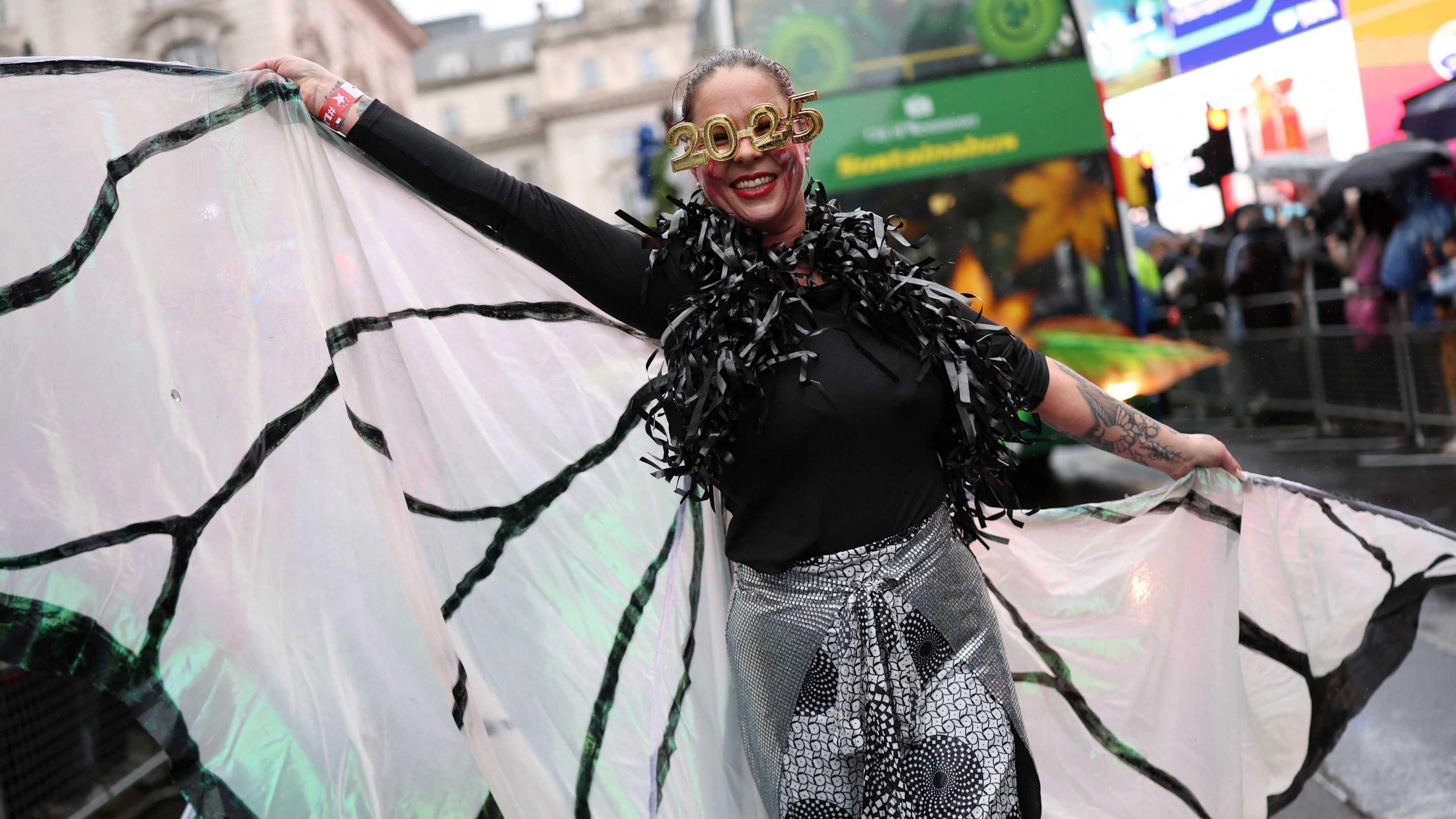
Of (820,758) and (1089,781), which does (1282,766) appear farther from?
(820,758)

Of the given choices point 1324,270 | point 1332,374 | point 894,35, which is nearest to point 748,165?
point 894,35

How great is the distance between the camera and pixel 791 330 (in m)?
1.99

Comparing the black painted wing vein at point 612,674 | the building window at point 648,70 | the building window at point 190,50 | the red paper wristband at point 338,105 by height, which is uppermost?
the building window at point 648,70

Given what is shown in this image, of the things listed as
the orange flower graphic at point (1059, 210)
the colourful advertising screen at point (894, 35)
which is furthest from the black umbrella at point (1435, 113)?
the colourful advertising screen at point (894, 35)

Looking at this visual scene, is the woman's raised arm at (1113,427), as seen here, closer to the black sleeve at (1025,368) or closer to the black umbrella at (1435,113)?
the black sleeve at (1025,368)

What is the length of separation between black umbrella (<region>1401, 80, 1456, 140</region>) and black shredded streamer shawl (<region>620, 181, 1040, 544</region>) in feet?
25.0

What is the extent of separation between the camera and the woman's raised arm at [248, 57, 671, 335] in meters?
2.12

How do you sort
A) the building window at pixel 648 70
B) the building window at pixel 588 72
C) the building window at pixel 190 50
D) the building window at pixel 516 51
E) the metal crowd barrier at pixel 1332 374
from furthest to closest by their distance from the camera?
the building window at pixel 516 51, the building window at pixel 588 72, the building window at pixel 648 70, the building window at pixel 190 50, the metal crowd barrier at pixel 1332 374

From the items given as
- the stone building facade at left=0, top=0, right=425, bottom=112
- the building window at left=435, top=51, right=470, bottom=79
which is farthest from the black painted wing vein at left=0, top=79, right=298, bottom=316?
the building window at left=435, top=51, right=470, bottom=79

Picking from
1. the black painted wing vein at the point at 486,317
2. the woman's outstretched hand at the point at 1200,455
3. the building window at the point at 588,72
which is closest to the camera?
the black painted wing vein at the point at 486,317

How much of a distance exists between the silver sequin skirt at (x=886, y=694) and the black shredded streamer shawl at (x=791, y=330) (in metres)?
0.21

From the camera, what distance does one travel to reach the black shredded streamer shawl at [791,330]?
6.40 feet

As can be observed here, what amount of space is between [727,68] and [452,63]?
101 meters

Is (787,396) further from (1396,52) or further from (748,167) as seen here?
(1396,52)
